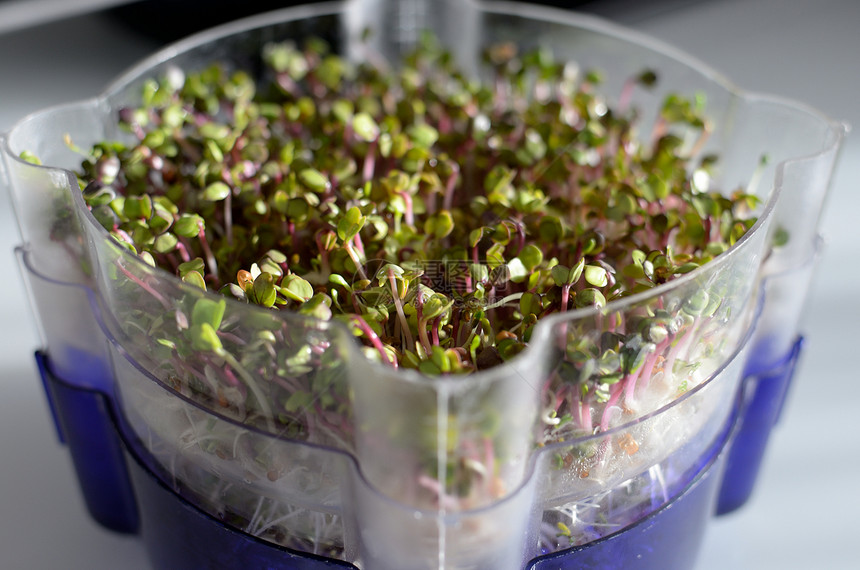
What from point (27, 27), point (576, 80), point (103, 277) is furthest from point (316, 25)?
point (27, 27)

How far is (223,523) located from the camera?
74cm

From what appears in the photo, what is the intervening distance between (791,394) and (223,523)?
816mm

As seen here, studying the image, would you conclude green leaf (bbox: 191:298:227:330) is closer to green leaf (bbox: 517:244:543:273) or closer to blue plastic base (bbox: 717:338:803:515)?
green leaf (bbox: 517:244:543:273)

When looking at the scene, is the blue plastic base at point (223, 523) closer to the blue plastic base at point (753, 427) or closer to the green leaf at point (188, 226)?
the blue plastic base at point (753, 427)

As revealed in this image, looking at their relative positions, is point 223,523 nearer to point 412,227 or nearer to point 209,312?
point 209,312

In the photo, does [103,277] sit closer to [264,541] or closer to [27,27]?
[264,541]

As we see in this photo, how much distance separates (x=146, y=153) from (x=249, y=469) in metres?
0.42

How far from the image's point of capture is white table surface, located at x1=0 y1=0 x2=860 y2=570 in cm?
96

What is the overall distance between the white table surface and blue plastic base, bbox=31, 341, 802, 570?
54 mm

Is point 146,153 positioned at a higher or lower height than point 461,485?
higher

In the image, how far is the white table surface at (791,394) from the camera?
3.15 ft

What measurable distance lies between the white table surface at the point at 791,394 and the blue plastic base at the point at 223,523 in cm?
5

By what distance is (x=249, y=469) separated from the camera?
0.71 meters

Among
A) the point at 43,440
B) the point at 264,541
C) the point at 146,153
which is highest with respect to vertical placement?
the point at 146,153
